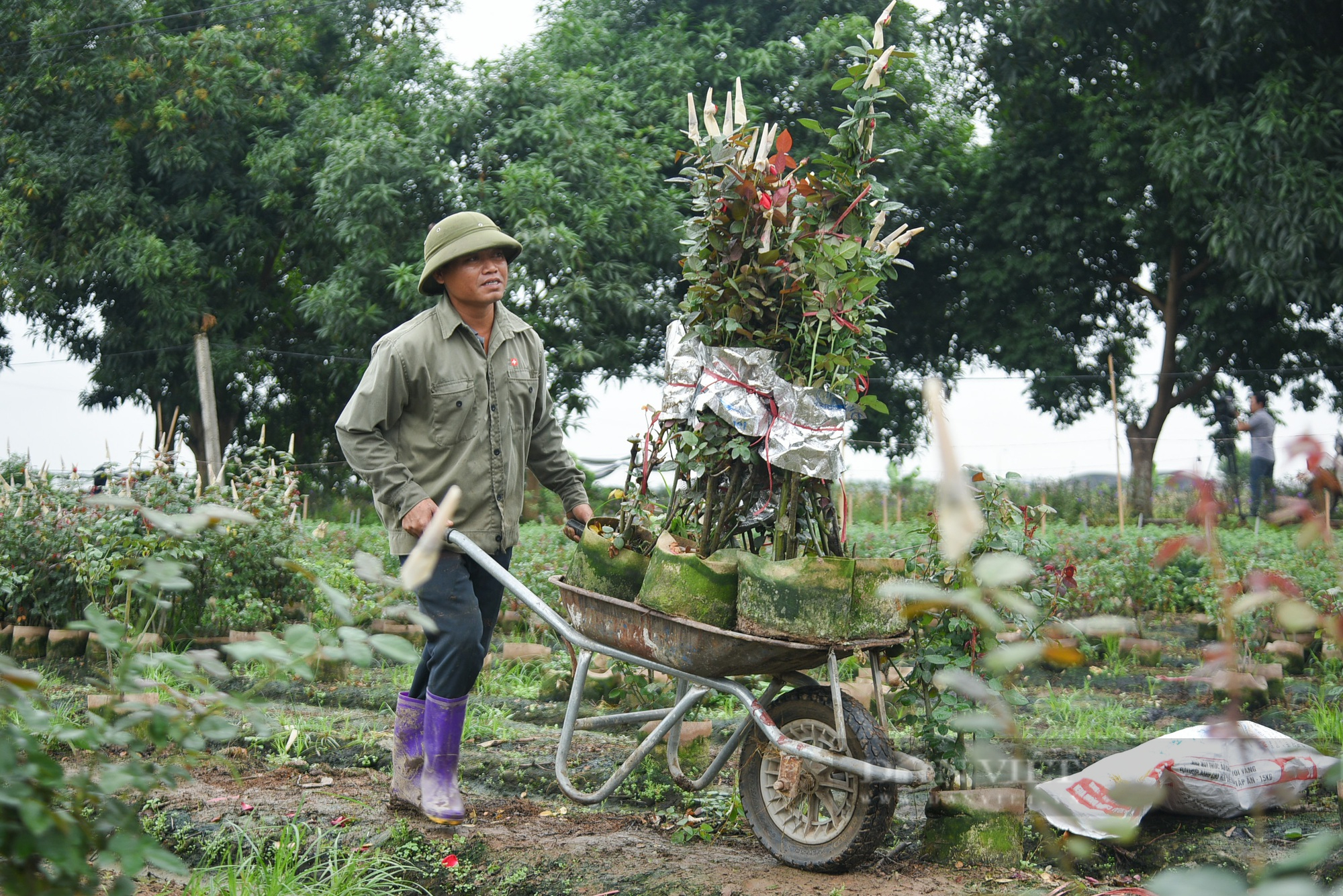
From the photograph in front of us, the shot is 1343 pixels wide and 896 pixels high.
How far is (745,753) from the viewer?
3221 mm

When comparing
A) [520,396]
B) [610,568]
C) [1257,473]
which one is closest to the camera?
[610,568]

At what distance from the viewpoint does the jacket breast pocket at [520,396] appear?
3680mm

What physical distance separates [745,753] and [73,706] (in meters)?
3.20

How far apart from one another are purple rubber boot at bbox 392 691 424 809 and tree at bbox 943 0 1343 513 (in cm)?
1228

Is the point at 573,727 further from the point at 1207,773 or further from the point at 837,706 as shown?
the point at 1207,773

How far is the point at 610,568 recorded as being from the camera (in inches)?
128

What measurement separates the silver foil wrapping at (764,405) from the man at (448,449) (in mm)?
732

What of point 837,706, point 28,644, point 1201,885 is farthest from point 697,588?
point 28,644

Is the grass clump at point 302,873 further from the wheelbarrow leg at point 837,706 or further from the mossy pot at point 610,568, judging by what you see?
the wheelbarrow leg at point 837,706

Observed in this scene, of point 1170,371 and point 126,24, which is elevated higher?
point 126,24

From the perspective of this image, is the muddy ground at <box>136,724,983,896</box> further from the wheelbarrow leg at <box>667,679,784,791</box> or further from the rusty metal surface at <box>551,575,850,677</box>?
the rusty metal surface at <box>551,575,850,677</box>

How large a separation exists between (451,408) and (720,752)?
1326mm

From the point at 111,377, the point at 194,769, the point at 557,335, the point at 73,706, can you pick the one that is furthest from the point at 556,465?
the point at 111,377

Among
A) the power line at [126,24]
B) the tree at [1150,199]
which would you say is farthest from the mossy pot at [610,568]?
the power line at [126,24]
